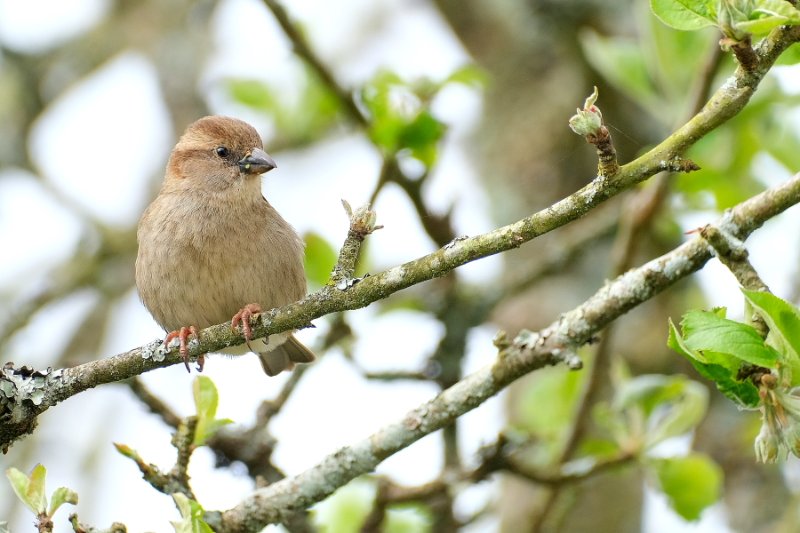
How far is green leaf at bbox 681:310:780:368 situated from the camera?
2.58m

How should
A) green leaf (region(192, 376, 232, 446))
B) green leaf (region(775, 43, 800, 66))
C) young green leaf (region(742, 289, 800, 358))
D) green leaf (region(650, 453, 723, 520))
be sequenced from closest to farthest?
young green leaf (region(742, 289, 800, 358)) → green leaf (region(775, 43, 800, 66)) → green leaf (region(192, 376, 232, 446)) → green leaf (region(650, 453, 723, 520))

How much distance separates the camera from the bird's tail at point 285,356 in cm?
544

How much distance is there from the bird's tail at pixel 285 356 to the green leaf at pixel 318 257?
36cm

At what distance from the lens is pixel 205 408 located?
3.83m

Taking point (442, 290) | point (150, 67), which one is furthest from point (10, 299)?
point (442, 290)

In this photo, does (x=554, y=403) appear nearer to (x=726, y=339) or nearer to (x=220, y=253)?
(x=220, y=253)

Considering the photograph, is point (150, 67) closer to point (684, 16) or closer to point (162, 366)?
point (162, 366)

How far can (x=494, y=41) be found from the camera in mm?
6863

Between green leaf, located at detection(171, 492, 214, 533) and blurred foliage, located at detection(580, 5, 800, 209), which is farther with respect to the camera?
blurred foliage, located at detection(580, 5, 800, 209)

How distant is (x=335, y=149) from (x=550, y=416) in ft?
14.1

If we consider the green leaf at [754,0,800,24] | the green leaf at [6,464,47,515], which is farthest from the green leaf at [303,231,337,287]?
the green leaf at [754,0,800,24]

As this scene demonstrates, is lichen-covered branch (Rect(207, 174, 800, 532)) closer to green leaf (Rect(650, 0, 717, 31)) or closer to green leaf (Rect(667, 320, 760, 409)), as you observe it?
green leaf (Rect(667, 320, 760, 409))

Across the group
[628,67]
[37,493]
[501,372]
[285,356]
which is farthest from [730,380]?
[285,356]

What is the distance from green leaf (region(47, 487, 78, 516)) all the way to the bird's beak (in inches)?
102
